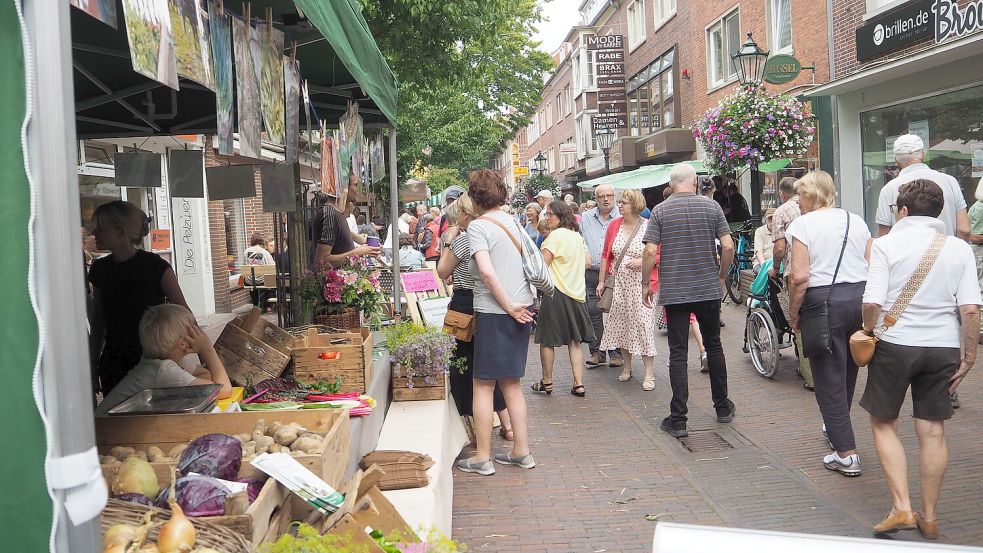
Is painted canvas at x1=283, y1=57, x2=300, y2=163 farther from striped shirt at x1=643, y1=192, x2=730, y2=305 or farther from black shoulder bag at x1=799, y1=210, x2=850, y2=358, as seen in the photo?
black shoulder bag at x1=799, y1=210, x2=850, y2=358

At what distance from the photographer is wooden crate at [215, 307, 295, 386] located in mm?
5203

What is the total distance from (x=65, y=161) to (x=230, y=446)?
170 centimetres

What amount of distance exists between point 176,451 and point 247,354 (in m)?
1.93

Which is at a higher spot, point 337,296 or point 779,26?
point 779,26

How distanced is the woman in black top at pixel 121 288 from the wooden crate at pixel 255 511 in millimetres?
2314

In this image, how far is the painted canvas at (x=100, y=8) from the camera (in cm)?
225

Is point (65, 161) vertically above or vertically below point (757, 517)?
above

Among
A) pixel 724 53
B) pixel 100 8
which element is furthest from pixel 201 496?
pixel 724 53

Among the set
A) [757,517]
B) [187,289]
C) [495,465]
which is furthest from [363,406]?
[187,289]

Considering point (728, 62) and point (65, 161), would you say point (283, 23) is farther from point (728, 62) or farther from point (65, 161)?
point (728, 62)

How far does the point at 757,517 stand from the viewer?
4.94m

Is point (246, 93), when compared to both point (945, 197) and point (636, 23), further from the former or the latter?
point (636, 23)

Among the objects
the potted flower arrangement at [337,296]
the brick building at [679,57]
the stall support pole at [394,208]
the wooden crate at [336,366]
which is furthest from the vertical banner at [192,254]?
the brick building at [679,57]

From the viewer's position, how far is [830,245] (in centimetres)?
549
